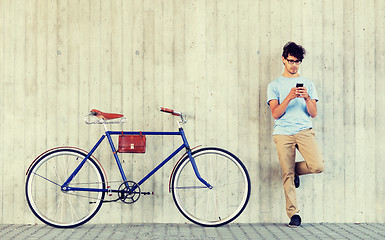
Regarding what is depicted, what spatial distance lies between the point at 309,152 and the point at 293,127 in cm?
31

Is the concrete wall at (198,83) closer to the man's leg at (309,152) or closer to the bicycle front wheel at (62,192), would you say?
the bicycle front wheel at (62,192)

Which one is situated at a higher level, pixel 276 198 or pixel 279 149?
pixel 279 149

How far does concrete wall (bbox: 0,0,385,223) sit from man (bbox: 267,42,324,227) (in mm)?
299

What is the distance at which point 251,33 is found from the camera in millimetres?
6105

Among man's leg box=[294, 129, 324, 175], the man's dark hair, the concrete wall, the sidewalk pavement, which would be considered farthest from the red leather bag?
the man's dark hair

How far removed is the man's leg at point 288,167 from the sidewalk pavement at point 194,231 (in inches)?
9.9

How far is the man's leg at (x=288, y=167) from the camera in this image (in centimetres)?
573

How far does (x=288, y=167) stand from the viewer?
5734mm

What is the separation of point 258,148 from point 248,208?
67 cm

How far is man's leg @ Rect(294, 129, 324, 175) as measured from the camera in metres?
5.62

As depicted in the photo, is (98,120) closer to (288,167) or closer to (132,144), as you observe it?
(132,144)

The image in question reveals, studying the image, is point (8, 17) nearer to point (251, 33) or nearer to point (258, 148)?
point (251, 33)

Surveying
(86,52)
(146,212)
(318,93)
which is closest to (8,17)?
(86,52)

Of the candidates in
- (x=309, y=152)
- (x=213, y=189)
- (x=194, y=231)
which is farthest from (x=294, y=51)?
(x=194, y=231)
